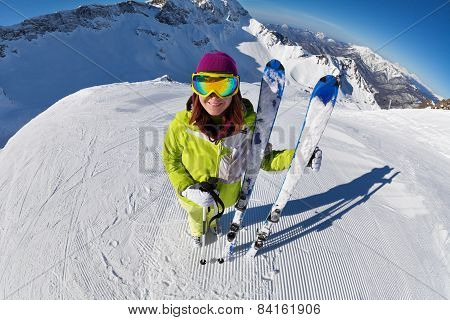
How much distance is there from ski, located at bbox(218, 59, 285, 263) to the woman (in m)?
0.10

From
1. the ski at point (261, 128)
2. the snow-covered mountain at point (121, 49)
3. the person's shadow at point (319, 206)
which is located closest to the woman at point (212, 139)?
the ski at point (261, 128)

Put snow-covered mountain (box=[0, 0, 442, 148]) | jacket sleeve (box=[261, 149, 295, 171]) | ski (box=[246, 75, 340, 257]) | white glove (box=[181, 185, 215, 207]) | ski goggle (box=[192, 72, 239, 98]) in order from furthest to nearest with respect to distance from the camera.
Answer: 1. snow-covered mountain (box=[0, 0, 442, 148])
2. jacket sleeve (box=[261, 149, 295, 171])
3. ski (box=[246, 75, 340, 257])
4. white glove (box=[181, 185, 215, 207])
5. ski goggle (box=[192, 72, 239, 98])

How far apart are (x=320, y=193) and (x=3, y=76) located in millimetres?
81752

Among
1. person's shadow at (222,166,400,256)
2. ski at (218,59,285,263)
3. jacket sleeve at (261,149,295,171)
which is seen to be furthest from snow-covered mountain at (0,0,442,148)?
jacket sleeve at (261,149,295,171)

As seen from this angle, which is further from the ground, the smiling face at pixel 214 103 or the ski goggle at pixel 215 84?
the ski goggle at pixel 215 84

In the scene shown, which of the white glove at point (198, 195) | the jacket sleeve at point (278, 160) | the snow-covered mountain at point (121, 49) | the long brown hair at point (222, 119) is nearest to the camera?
the long brown hair at point (222, 119)

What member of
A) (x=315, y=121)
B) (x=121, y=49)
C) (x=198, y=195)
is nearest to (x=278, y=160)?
(x=315, y=121)

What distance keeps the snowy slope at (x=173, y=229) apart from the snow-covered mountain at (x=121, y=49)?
154 ft

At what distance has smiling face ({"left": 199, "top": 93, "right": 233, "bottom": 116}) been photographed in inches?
99.2

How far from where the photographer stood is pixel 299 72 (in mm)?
145750

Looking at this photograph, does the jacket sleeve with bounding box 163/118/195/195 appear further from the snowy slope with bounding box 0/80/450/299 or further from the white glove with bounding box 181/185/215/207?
the snowy slope with bounding box 0/80/450/299

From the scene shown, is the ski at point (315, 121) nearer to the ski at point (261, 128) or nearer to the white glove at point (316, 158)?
the white glove at point (316, 158)

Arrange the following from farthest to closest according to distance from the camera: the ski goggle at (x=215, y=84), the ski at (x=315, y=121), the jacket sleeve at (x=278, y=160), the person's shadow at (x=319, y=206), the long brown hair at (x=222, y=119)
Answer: the person's shadow at (x=319, y=206) → the jacket sleeve at (x=278, y=160) → the ski at (x=315, y=121) → the long brown hair at (x=222, y=119) → the ski goggle at (x=215, y=84)

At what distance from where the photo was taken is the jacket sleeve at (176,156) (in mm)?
2852
